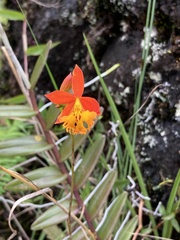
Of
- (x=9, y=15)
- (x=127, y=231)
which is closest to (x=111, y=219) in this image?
(x=127, y=231)

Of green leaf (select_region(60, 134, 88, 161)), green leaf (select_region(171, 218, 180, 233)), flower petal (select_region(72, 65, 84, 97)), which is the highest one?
Result: flower petal (select_region(72, 65, 84, 97))

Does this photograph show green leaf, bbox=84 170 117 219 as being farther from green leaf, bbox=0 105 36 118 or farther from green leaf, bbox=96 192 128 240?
green leaf, bbox=0 105 36 118

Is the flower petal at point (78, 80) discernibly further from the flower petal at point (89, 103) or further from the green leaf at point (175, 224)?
the green leaf at point (175, 224)

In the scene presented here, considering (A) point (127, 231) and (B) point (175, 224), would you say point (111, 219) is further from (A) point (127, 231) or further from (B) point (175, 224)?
(B) point (175, 224)

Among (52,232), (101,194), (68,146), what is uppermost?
(68,146)

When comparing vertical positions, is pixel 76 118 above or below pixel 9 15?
below

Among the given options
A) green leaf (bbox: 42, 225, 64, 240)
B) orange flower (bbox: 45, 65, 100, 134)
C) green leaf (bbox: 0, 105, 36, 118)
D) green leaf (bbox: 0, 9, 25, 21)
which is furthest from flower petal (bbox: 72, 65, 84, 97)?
green leaf (bbox: 42, 225, 64, 240)
